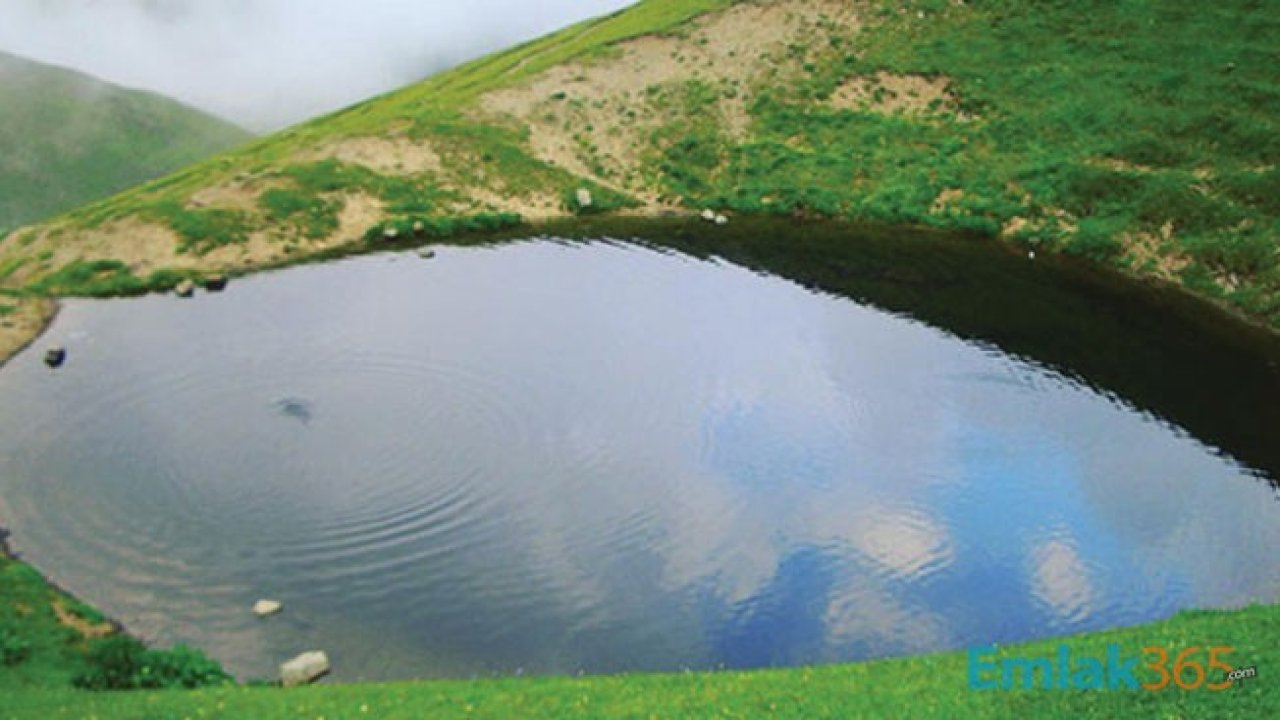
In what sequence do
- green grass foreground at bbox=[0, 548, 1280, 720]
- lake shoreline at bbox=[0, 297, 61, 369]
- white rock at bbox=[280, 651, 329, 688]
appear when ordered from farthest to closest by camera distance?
Result: lake shoreline at bbox=[0, 297, 61, 369]
white rock at bbox=[280, 651, 329, 688]
green grass foreground at bbox=[0, 548, 1280, 720]

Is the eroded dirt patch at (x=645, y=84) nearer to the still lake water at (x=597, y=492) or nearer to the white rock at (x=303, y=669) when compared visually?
the still lake water at (x=597, y=492)

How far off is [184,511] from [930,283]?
4958 centimetres

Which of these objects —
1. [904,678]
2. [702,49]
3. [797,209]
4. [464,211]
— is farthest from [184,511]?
[702,49]

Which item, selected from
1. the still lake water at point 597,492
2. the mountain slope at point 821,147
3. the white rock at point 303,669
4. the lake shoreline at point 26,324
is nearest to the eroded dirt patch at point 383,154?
the mountain slope at point 821,147

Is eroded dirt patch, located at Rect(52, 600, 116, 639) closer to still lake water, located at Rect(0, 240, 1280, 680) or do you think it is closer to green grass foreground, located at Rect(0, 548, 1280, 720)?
still lake water, located at Rect(0, 240, 1280, 680)

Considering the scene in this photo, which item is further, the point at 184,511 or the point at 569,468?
the point at 569,468

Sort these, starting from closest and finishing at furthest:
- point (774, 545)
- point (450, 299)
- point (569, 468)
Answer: point (774, 545) → point (569, 468) → point (450, 299)

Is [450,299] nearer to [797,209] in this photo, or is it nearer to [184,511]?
[184,511]

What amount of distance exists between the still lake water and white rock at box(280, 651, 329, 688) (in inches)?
29.5

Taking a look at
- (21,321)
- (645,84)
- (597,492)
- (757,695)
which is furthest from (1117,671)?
(645,84)

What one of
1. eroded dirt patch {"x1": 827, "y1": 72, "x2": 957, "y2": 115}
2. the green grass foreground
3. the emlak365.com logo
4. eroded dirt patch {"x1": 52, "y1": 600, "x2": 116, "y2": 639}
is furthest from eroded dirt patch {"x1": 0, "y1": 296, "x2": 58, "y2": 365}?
eroded dirt patch {"x1": 827, "y1": 72, "x2": 957, "y2": 115}

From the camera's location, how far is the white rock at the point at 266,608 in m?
35.5

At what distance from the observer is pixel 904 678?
2836 centimetres

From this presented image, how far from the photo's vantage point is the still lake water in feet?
116
